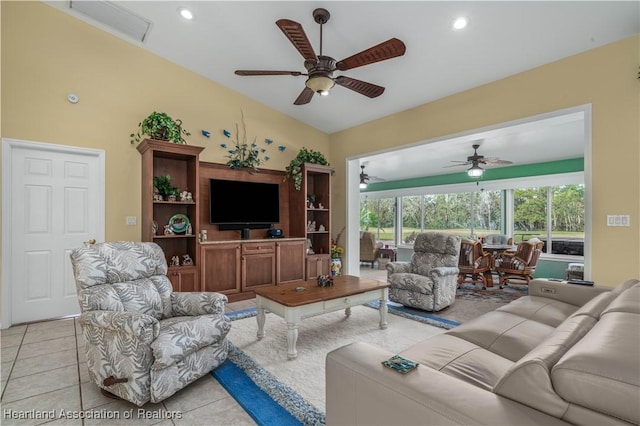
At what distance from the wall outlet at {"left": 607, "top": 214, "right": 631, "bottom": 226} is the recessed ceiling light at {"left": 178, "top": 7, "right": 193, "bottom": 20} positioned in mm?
5023

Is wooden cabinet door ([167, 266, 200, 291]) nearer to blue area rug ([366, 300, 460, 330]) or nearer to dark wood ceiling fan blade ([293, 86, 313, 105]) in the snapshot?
blue area rug ([366, 300, 460, 330])

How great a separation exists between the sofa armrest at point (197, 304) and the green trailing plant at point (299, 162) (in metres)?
3.13

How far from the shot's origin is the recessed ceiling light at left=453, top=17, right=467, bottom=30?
2974 mm

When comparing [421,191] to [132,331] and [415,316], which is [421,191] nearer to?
[415,316]

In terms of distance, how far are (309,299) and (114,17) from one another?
4121 mm

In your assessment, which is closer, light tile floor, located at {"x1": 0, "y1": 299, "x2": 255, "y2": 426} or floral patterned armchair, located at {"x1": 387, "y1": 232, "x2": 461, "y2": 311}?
light tile floor, located at {"x1": 0, "y1": 299, "x2": 255, "y2": 426}

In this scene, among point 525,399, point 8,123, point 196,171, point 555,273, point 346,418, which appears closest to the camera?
point 525,399

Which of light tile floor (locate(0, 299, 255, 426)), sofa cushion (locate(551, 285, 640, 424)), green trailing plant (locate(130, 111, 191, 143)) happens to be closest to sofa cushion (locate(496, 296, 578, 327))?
sofa cushion (locate(551, 285, 640, 424))

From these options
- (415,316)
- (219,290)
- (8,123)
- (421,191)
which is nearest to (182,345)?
(219,290)

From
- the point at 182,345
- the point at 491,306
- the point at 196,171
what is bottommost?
the point at 491,306

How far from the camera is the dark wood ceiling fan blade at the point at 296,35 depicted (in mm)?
2332

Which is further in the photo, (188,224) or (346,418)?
(188,224)

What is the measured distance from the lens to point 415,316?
3783 millimetres

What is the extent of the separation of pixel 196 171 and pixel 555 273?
7.25 m
